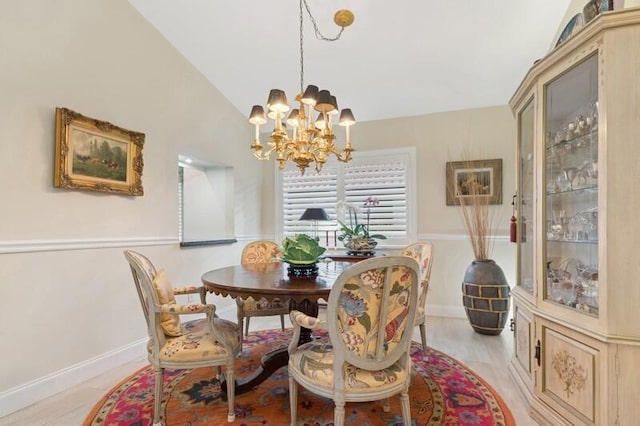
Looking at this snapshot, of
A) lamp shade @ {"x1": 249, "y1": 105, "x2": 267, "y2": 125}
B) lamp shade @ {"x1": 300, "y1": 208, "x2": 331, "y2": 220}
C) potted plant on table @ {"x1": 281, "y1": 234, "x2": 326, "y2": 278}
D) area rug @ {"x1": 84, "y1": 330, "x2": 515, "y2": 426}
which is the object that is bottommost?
area rug @ {"x1": 84, "y1": 330, "x2": 515, "y2": 426}

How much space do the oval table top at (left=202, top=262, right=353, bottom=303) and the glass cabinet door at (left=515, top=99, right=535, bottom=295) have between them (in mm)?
1385

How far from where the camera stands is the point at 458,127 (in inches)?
159

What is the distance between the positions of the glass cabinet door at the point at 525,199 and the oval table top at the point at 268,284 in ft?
4.54

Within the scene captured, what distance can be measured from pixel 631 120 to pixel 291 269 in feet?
6.31

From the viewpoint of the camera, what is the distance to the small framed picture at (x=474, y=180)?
384cm

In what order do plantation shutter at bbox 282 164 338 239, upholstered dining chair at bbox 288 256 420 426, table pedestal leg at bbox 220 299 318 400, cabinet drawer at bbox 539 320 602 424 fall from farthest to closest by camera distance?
plantation shutter at bbox 282 164 338 239 → table pedestal leg at bbox 220 299 318 400 → cabinet drawer at bbox 539 320 602 424 → upholstered dining chair at bbox 288 256 420 426

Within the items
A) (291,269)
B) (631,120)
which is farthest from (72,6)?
(631,120)

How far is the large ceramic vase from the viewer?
3324 mm

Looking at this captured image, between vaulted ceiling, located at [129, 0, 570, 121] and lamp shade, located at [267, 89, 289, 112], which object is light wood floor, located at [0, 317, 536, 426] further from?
vaulted ceiling, located at [129, 0, 570, 121]

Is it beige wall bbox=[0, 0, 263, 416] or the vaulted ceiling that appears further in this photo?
the vaulted ceiling

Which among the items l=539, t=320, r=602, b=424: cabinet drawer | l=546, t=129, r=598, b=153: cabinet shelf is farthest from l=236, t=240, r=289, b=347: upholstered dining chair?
l=546, t=129, r=598, b=153: cabinet shelf

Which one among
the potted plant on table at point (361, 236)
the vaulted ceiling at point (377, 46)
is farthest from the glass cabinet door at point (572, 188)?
the potted plant on table at point (361, 236)

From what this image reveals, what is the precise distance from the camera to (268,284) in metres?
1.90

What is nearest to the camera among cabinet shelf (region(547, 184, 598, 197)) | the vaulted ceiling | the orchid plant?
cabinet shelf (region(547, 184, 598, 197))
